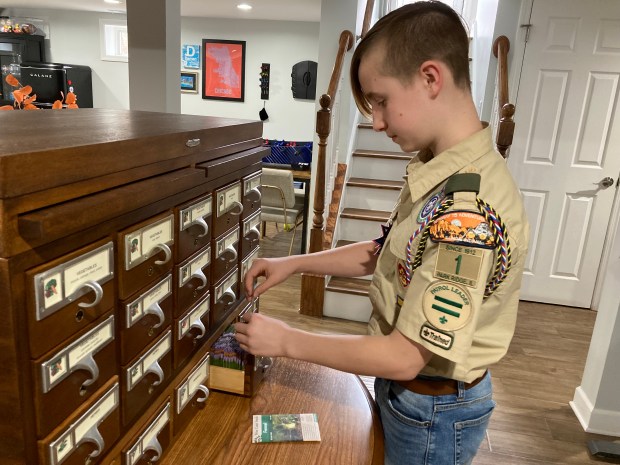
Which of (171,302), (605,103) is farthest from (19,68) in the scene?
(171,302)

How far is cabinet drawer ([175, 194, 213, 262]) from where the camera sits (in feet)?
2.70

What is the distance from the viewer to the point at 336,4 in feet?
13.0

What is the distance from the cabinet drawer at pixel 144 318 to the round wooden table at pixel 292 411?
9.7 inches

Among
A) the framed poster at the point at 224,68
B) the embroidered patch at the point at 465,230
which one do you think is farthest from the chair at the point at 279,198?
the framed poster at the point at 224,68

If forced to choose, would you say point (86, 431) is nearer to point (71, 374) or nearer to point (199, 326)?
point (71, 374)

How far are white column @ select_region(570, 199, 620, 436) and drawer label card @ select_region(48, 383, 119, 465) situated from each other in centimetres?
233

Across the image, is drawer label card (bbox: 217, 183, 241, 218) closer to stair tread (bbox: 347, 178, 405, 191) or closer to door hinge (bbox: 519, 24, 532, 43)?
stair tread (bbox: 347, 178, 405, 191)

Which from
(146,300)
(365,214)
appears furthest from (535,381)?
(146,300)

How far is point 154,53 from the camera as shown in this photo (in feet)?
8.22

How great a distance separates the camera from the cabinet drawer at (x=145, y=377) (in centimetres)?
73

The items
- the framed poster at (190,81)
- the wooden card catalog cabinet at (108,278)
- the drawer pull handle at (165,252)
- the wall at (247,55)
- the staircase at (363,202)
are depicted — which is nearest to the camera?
the wooden card catalog cabinet at (108,278)

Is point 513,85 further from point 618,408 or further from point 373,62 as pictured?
point 373,62

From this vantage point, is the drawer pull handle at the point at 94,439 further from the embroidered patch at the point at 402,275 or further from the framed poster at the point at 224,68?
the framed poster at the point at 224,68

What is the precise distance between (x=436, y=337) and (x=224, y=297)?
500mm
